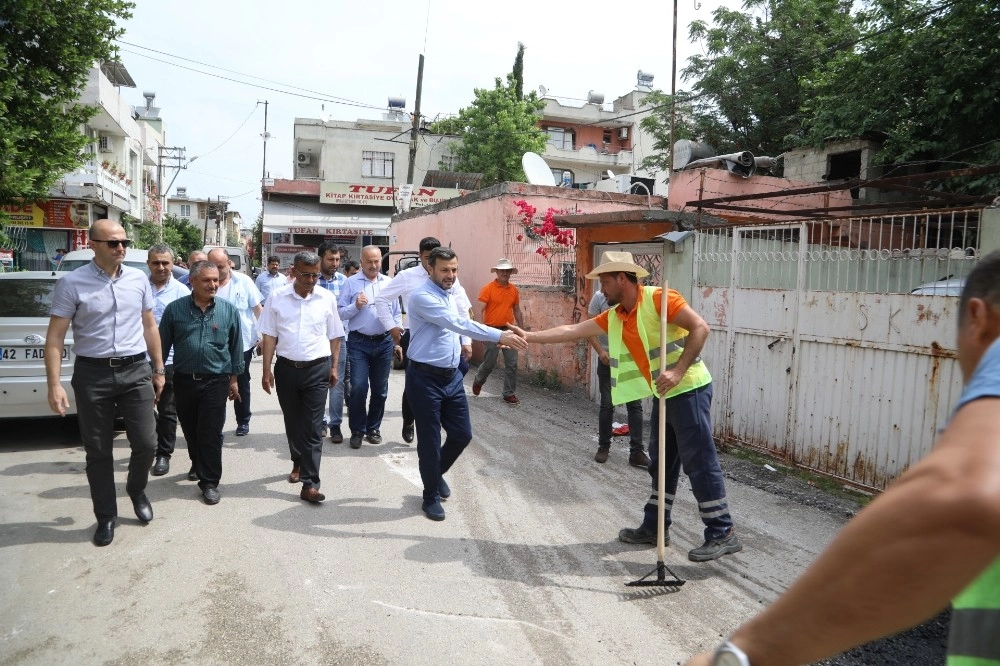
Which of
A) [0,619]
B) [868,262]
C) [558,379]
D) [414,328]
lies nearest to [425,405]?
[414,328]

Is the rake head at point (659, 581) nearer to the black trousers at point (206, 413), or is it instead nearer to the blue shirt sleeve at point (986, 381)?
the black trousers at point (206, 413)

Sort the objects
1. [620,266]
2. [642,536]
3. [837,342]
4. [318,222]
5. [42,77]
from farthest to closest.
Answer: [318,222] → [42,77] → [837,342] → [642,536] → [620,266]

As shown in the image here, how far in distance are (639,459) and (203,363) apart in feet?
13.2

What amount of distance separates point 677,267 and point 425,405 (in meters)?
4.38

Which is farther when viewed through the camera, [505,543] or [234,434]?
[234,434]

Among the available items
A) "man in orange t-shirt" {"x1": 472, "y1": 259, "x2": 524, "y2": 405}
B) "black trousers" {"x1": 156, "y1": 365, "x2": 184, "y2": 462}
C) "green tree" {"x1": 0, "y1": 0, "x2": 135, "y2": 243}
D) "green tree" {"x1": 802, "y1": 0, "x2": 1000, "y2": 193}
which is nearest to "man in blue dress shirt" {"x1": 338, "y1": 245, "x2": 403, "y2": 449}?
"black trousers" {"x1": 156, "y1": 365, "x2": 184, "y2": 462}

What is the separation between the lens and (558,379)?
1140 cm

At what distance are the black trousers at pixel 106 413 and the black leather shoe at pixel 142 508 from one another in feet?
0.62

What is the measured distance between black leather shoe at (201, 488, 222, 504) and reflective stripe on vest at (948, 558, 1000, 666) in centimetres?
529

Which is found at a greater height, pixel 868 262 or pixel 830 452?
pixel 868 262

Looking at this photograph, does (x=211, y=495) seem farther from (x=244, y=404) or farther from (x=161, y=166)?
(x=161, y=166)

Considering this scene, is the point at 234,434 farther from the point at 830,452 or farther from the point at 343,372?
the point at 830,452

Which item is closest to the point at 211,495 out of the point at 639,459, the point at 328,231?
the point at 639,459

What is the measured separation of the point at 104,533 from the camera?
4.68 metres
